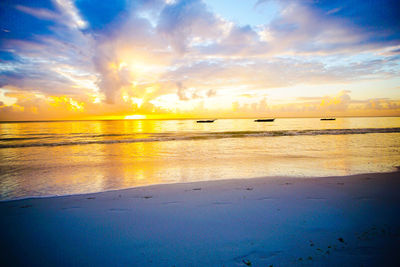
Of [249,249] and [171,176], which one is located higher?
[249,249]

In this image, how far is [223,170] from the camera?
39.3 feet

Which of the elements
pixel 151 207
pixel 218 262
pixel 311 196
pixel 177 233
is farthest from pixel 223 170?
pixel 218 262

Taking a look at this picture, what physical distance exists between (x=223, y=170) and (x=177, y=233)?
7.77 m

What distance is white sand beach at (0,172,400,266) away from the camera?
12.2 ft

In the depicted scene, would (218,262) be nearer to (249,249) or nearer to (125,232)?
(249,249)

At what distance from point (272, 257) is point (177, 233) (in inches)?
84.7

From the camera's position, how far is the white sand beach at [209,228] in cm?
371

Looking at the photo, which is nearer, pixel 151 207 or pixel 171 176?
pixel 151 207

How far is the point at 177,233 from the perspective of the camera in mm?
4504

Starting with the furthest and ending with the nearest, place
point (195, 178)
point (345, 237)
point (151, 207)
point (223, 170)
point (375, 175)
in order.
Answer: point (223, 170), point (195, 178), point (375, 175), point (151, 207), point (345, 237)

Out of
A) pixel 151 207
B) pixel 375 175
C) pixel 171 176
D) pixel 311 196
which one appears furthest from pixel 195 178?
pixel 375 175

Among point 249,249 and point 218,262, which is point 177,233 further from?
point 249,249

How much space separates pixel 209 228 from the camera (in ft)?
15.4

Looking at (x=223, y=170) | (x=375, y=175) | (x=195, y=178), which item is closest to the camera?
(x=375, y=175)
